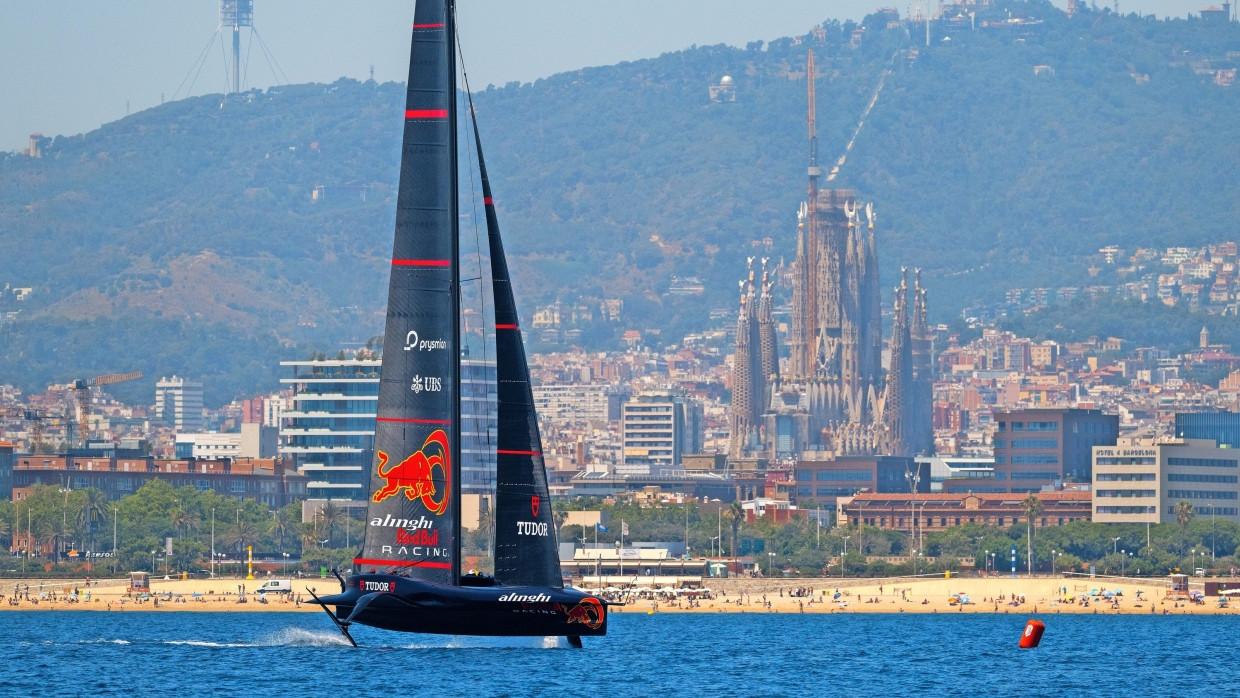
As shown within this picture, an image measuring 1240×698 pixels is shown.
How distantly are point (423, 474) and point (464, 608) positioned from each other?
336 cm

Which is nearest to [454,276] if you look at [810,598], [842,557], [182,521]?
[810,598]

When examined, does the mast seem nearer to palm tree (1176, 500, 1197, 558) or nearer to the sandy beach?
the sandy beach

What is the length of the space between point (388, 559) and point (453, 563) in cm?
Answer: 157

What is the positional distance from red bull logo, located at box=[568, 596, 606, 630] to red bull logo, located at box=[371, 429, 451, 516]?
13.4 feet

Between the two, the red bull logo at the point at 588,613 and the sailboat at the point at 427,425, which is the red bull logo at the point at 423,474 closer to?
the sailboat at the point at 427,425

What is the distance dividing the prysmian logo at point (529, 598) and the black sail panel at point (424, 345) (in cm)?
135

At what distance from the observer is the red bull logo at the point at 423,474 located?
2351 inches

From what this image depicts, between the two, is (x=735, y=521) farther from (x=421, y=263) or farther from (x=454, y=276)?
(x=421, y=263)

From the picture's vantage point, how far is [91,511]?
190375 millimetres

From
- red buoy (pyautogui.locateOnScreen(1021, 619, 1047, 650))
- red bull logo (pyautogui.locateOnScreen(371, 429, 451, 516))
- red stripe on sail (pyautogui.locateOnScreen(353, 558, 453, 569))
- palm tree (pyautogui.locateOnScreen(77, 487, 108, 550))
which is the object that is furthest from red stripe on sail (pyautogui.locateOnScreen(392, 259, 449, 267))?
palm tree (pyautogui.locateOnScreen(77, 487, 108, 550))

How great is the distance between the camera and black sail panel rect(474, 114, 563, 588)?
61219 millimetres

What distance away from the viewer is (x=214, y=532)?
189 meters

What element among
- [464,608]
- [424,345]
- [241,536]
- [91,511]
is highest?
[424,345]

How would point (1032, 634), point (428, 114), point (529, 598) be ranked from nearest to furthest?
1. point (428, 114)
2. point (529, 598)
3. point (1032, 634)
